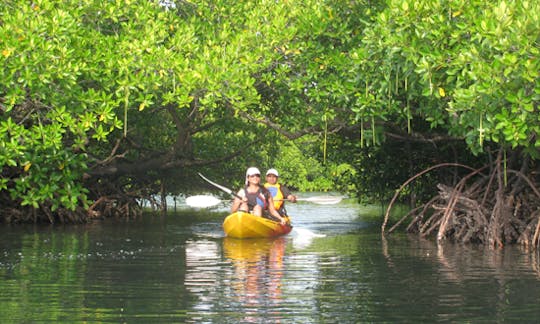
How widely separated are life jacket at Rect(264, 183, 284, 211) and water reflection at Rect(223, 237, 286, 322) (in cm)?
135

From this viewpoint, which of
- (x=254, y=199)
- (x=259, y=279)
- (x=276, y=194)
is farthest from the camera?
(x=276, y=194)

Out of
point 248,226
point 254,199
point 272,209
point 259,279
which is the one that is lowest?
point 259,279

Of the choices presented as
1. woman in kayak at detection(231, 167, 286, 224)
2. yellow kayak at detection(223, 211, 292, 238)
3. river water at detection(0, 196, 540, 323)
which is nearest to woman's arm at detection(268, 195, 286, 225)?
woman in kayak at detection(231, 167, 286, 224)

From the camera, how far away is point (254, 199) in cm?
1695

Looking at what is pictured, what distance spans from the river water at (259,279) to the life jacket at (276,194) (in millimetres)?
1095

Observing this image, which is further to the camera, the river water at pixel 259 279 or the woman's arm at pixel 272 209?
the woman's arm at pixel 272 209

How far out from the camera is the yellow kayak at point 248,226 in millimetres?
15781

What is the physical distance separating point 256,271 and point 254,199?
5.52 meters

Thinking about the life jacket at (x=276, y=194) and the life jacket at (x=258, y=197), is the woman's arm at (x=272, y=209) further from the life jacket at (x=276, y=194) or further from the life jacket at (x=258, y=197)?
the life jacket at (x=276, y=194)

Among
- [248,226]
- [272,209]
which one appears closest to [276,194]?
[272,209]

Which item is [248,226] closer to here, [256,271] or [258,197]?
[258,197]

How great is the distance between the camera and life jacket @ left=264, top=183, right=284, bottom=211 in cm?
1786

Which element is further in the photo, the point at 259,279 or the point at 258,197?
the point at 258,197

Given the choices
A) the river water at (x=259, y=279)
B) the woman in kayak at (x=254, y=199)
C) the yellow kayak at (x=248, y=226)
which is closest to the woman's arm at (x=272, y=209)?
the woman in kayak at (x=254, y=199)
